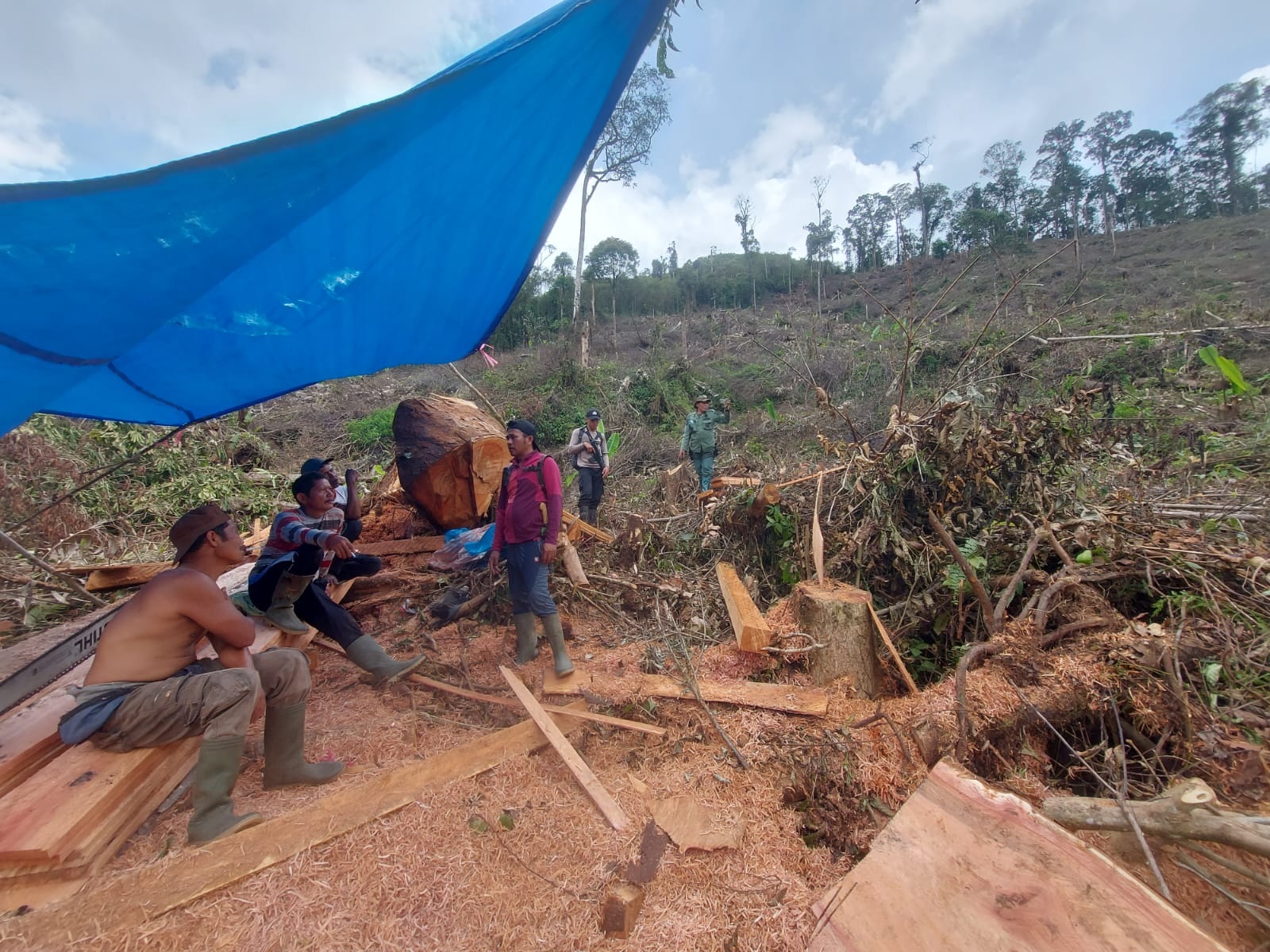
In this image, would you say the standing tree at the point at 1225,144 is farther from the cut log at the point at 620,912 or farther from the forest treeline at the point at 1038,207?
the cut log at the point at 620,912

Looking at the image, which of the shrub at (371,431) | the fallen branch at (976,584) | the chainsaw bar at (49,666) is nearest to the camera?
the chainsaw bar at (49,666)

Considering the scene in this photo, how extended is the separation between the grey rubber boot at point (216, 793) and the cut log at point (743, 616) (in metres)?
2.42

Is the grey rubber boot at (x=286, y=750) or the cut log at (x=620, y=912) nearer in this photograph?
the cut log at (x=620, y=912)

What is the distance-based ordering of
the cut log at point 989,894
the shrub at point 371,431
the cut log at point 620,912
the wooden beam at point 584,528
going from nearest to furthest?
the cut log at point 989,894
the cut log at point 620,912
the wooden beam at point 584,528
the shrub at point 371,431

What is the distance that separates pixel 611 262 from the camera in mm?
39188

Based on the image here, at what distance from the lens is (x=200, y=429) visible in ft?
28.7

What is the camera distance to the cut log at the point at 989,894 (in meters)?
1.33

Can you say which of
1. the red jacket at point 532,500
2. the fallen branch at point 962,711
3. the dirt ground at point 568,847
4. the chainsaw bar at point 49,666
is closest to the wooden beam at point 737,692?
the dirt ground at point 568,847

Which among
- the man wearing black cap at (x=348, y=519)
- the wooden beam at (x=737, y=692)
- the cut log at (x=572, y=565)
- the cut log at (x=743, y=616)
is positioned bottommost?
the wooden beam at (x=737, y=692)

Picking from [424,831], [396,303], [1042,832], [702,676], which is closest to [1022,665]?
[1042,832]

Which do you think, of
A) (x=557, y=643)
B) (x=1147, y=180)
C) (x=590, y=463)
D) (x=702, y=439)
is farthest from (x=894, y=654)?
(x=1147, y=180)

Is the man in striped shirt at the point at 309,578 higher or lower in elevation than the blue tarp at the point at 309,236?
lower

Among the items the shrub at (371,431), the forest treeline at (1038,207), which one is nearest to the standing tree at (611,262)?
the forest treeline at (1038,207)

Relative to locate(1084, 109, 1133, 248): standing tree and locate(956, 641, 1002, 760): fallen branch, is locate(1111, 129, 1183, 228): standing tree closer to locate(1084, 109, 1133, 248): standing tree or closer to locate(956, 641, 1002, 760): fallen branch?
locate(1084, 109, 1133, 248): standing tree
